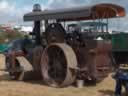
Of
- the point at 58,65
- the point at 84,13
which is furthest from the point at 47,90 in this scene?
the point at 84,13

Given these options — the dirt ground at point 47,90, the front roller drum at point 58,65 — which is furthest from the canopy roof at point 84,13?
the dirt ground at point 47,90

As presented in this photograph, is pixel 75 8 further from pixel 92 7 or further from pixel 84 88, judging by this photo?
pixel 84 88

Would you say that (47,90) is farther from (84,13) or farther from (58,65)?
(84,13)

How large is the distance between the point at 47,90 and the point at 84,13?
2.49 meters

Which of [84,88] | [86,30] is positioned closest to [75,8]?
[86,30]

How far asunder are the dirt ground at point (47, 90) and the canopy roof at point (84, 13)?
84.7 inches

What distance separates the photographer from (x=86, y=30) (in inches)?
516

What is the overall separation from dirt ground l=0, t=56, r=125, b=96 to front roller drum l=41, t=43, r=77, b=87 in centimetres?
A: 30

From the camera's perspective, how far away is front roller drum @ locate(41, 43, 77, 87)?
1152 centimetres

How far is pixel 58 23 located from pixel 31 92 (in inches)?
108

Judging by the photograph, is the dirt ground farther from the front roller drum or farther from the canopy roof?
the canopy roof

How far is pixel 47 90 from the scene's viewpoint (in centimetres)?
1136

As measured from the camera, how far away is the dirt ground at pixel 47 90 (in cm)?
1075

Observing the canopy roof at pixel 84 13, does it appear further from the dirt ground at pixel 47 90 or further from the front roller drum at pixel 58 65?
the dirt ground at pixel 47 90
